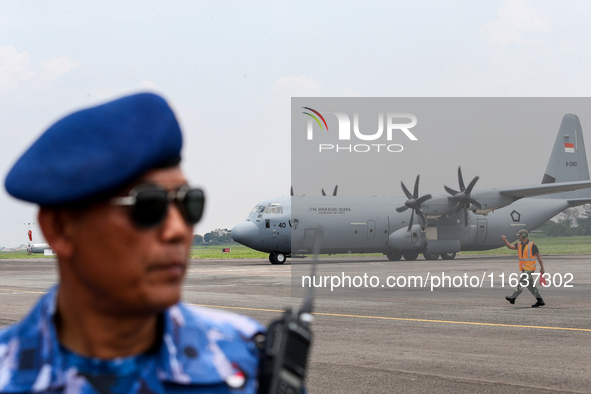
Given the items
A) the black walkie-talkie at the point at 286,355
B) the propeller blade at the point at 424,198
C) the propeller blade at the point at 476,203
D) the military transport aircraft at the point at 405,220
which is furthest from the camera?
the propeller blade at the point at 424,198

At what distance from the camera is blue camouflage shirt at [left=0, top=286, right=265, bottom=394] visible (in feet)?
3.77

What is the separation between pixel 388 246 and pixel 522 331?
25667 millimetres

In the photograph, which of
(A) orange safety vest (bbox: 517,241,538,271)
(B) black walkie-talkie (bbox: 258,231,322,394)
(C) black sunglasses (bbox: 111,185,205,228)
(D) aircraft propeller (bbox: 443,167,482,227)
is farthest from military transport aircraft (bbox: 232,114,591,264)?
(C) black sunglasses (bbox: 111,185,205,228)

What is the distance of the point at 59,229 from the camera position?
1161 mm

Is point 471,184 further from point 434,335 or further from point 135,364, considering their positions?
point 135,364

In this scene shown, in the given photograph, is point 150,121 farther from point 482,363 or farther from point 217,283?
point 217,283

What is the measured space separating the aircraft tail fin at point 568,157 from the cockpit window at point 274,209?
1106 inches

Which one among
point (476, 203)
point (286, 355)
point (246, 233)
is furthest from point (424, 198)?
point (286, 355)

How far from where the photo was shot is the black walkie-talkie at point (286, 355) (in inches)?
48.6

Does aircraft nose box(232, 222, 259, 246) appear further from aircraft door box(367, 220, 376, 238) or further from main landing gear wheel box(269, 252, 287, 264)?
aircraft door box(367, 220, 376, 238)

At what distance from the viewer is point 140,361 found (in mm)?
1214

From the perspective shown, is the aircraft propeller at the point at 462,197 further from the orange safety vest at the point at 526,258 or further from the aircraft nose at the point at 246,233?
the orange safety vest at the point at 526,258

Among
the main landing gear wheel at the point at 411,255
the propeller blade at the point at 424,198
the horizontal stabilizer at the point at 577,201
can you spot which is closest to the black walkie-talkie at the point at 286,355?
the propeller blade at the point at 424,198

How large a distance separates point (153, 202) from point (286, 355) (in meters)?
0.42
